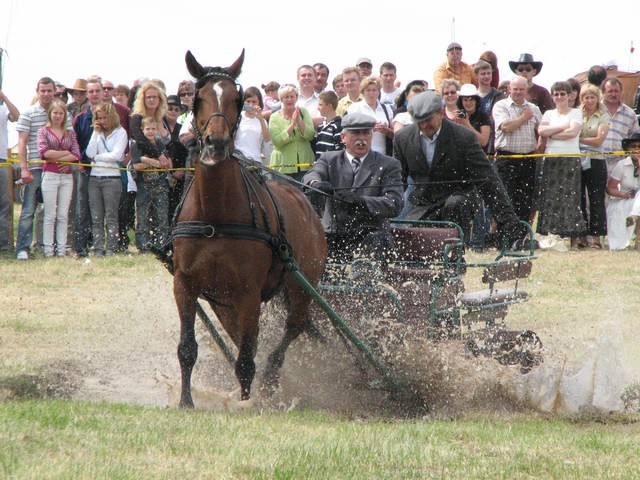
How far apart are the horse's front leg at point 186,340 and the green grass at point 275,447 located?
341 mm

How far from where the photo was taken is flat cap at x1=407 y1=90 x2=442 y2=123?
8.30 meters

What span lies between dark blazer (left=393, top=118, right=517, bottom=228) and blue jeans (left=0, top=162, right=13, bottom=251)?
689 cm

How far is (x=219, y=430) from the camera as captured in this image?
5480 millimetres

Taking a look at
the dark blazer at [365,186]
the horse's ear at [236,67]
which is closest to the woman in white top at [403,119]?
the dark blazer at [365,186]

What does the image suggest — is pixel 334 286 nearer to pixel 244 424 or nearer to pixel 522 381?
pixel 522 381

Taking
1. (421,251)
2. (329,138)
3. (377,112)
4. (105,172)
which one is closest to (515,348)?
(421,251)

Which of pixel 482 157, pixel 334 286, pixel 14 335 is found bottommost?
pixel 14 335

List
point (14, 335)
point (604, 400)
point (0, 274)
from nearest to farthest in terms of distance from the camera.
A: point (604, 400) → point (14, 335) → point (0, 274)

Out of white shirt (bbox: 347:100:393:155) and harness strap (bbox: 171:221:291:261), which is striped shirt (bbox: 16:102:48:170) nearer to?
white shirt (bbox: 347:100:393:155)

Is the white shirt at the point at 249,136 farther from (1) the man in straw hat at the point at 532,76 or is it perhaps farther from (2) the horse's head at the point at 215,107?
(2) the horse's head at the point at 215,107

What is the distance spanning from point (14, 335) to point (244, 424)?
433 cm

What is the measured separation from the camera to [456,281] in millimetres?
7867

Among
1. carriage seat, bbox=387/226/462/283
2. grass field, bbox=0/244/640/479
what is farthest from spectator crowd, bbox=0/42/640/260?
carriage seat, bbox=387/226/462/283

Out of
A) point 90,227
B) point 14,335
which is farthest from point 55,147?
point 14,335
